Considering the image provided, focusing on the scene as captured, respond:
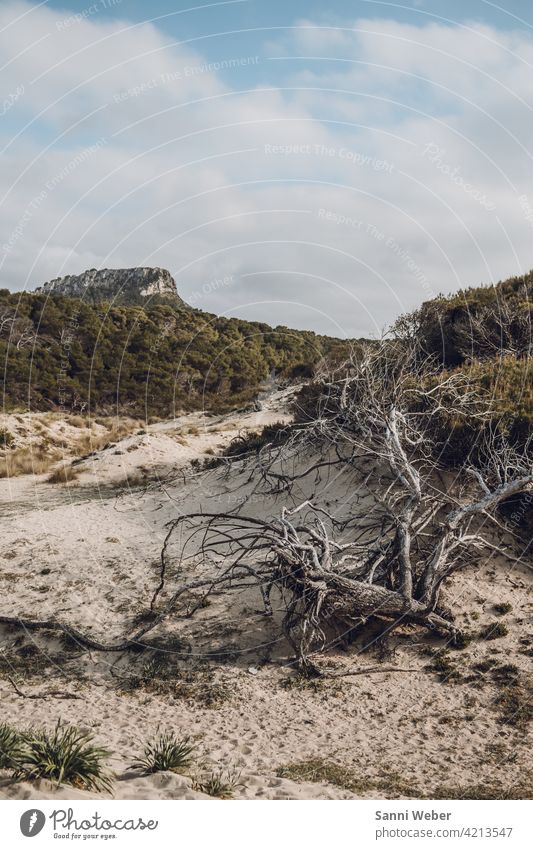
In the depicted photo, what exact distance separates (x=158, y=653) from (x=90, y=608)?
1723mm

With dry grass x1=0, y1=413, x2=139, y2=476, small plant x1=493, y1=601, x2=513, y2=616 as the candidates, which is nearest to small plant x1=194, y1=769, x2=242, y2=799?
small plant x1=493, y1=601, x2=513, y2=616

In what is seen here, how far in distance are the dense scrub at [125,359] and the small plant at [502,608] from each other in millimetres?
20871

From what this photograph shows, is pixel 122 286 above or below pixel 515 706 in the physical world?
above

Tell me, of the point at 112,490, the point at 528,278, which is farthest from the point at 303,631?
the point at 528,278

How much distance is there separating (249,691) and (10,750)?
2741mm

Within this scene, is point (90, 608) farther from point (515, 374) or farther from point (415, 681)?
point (515, 374)

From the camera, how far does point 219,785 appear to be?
4.30 m

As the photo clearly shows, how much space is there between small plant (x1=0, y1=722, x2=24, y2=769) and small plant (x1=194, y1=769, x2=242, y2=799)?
130cm

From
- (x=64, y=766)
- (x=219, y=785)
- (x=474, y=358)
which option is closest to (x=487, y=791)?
(x=219, y=785)

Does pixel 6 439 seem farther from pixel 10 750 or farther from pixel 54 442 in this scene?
pixel 10 750

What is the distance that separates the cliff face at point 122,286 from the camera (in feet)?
158

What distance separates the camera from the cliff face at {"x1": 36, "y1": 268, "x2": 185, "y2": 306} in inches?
1898
